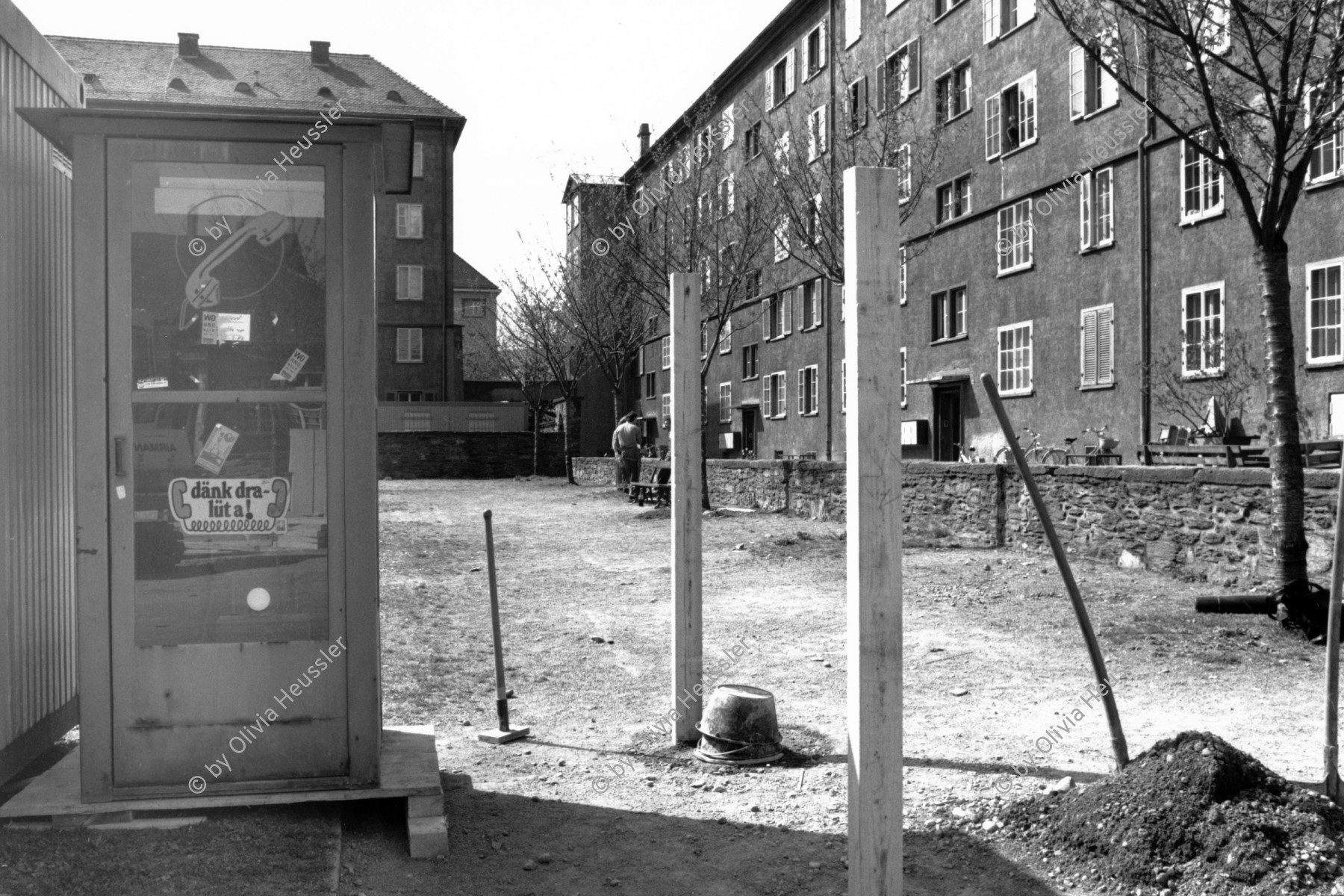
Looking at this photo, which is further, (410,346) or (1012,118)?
(410,346)

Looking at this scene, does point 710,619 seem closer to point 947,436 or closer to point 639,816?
point 639,816

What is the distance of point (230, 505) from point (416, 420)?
1798 inches

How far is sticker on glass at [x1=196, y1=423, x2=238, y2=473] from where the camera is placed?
15.2 feet

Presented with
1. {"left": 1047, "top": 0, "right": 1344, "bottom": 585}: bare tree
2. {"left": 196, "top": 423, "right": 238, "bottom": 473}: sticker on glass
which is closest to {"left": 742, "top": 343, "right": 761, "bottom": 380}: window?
{"left": 1047, "top": 0, "right": 1344, "bottom": 585}: bare tree

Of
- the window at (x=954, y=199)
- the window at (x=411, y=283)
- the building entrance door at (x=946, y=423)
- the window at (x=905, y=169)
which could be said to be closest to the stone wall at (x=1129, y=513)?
the window at (x=905, y=169)

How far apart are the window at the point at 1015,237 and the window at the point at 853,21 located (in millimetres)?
9734

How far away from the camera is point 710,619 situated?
11094 millimetres

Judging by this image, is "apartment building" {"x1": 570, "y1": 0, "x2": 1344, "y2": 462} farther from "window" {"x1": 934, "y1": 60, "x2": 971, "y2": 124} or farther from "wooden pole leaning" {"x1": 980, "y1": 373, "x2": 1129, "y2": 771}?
"wooden pole leaning" {"x1": 980, "y1": 373, "x2": 1129, "y2": 771}

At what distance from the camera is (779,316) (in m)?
44.6

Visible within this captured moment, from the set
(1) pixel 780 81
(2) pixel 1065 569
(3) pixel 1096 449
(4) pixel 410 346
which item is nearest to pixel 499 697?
(2) pixel 1065 569

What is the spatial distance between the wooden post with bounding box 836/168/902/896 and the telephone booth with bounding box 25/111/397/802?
80.2 inches

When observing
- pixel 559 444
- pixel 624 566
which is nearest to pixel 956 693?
pixel 624 566

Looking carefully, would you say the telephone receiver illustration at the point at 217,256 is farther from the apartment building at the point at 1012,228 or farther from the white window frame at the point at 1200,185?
the white window frame at the point at 1200,185

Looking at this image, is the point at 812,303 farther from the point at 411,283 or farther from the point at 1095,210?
the point at 411,283
